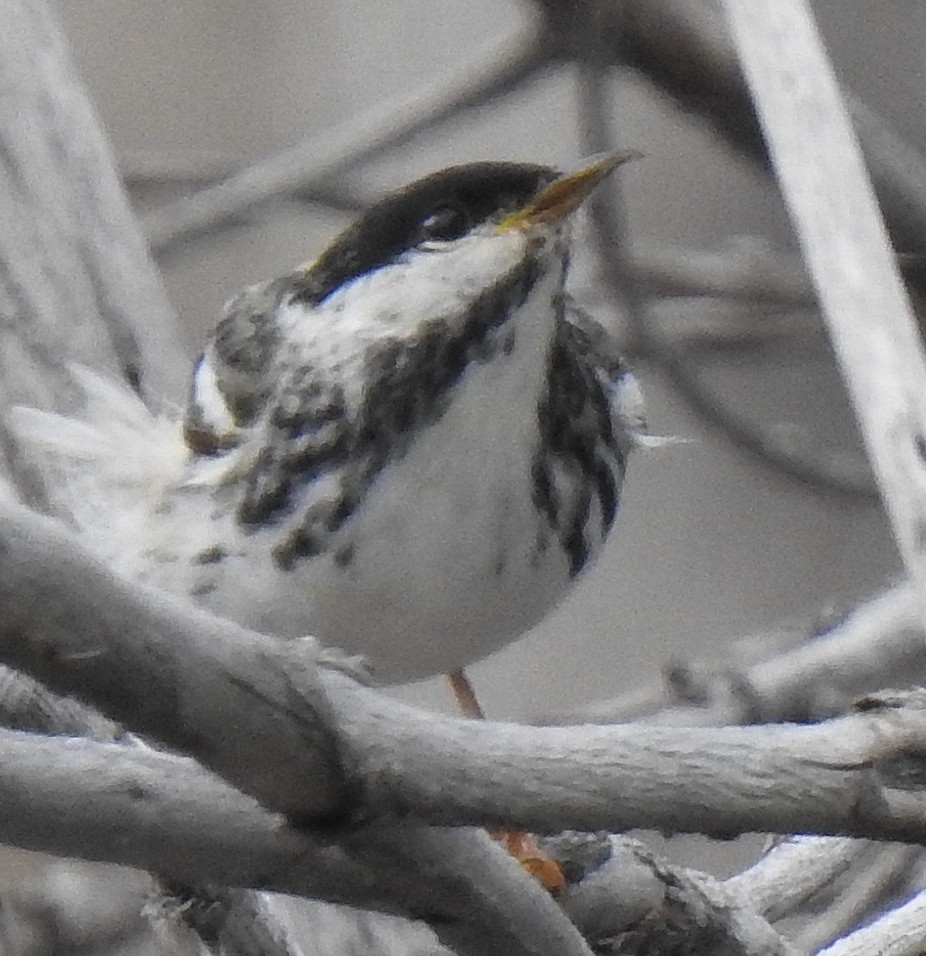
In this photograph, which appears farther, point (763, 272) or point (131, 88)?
point (131, 88)

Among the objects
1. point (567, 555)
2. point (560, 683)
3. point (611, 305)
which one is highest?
point (567, 555)

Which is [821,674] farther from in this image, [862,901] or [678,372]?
[678,372]

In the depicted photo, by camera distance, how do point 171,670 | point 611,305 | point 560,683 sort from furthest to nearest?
point 560,683
point 611,305
point 171,670

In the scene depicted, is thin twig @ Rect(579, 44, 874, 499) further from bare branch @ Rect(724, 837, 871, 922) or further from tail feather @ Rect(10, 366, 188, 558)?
bare branch @ Rect(724, 837, 871, 922)

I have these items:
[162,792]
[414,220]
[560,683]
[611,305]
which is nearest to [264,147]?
[560,683]

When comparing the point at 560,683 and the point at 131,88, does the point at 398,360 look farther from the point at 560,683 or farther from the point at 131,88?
the point at 131,88

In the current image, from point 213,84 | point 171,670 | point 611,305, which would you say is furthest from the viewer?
point 213,84

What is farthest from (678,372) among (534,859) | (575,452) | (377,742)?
(377,742)
